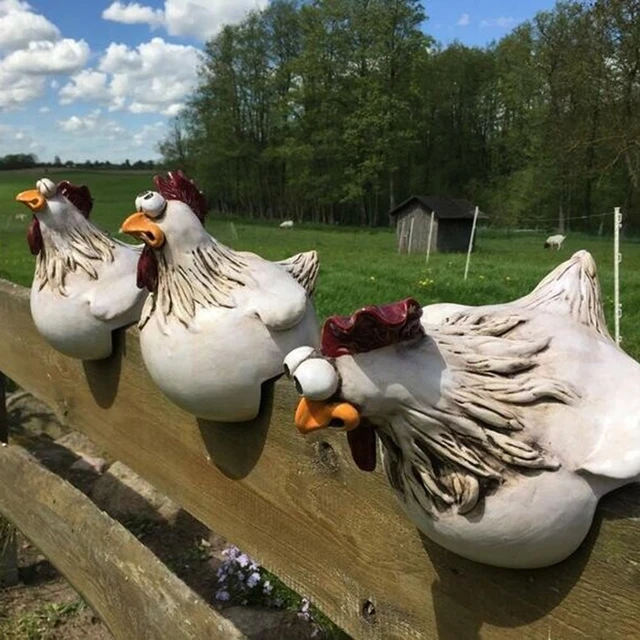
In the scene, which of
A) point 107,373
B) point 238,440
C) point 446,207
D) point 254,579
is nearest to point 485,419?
point 238,440

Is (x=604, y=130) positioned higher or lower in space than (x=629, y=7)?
lower

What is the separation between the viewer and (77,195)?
1.77 metres

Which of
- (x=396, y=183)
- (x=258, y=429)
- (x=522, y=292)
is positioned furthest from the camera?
(x=396, y=183)

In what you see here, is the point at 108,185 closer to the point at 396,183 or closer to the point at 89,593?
the point at 396,183

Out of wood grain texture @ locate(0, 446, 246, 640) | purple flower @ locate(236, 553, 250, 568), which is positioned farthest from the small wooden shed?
wood grain texture @ locate(0, 446, 246, 640)

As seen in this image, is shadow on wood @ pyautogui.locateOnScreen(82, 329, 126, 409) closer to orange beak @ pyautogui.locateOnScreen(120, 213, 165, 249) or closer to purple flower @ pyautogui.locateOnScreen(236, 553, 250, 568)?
orange beak @ pyautogui.locateOnScreen(120, 213, 165, 249)

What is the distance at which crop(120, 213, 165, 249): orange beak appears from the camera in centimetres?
121

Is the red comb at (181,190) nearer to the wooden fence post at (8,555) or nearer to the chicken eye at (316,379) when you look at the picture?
the chicken eye at (316,379)

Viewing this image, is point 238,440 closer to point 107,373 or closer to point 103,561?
point 103,561

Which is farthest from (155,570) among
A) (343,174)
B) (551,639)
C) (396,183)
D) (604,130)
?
(396,183)

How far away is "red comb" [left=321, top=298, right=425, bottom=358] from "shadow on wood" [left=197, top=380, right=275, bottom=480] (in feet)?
1.79

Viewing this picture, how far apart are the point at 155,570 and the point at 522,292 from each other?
5526mm

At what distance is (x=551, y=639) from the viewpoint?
805mm

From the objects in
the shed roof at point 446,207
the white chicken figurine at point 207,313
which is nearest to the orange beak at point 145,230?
the white chicken figurine at point 207,313
